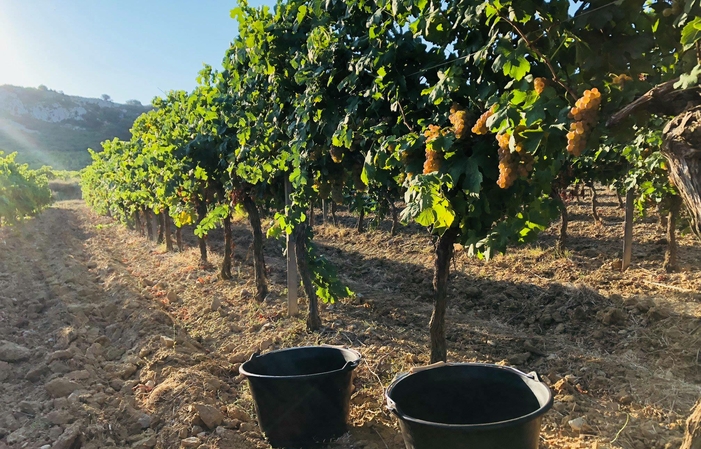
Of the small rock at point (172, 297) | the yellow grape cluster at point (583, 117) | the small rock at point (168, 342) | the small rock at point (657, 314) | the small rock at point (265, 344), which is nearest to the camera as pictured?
the yellow grape cluster at point (583, 117)

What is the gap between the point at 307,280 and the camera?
5504mm

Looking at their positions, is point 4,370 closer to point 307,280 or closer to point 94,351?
point 94,351

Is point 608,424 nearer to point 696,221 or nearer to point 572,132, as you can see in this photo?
point 696,221

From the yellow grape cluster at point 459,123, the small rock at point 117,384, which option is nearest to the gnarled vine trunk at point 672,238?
the yellow grape cluster at point 459,123

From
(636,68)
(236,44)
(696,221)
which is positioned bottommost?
(696,221)

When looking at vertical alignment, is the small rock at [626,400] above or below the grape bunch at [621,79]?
below

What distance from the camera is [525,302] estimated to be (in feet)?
23.3

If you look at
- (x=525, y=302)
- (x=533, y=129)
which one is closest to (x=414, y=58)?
(x=533, y=129)

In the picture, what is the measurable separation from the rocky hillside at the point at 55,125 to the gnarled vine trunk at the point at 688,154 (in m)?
71.8

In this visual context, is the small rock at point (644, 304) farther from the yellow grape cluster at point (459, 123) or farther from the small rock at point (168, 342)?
the small rock at point (168, 342)

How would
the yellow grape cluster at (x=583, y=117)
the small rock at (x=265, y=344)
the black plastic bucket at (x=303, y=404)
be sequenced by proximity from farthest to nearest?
the small rock at (x=265, y=344), the black plastic bucket at (x=303, y=404), the yellow grape cluster at (x=583, y=117)

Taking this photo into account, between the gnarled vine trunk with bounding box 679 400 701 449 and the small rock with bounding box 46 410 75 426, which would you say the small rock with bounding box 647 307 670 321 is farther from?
the small rock with bounding box 46 410 75 426

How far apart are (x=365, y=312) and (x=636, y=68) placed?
4739 mm

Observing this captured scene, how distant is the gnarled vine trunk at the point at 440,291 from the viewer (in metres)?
3.83
